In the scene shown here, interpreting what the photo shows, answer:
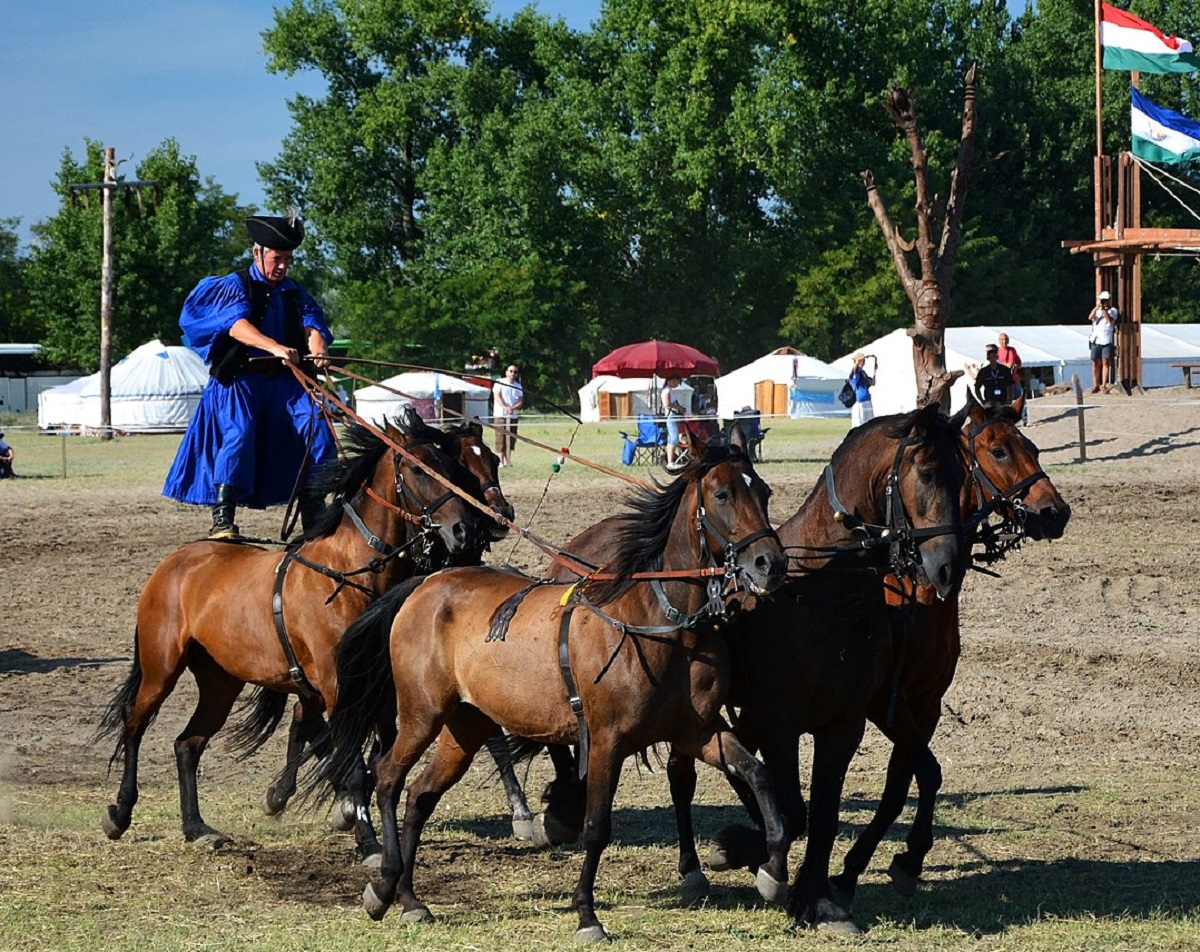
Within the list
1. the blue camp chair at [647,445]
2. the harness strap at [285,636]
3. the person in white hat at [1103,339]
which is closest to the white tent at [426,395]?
the blue camp chair at [647,445]

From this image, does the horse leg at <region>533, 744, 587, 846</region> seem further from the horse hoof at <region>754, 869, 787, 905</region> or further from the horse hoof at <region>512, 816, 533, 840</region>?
the horse hoof at <region>754, 869, 787, 905</region>

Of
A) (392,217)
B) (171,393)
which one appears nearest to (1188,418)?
(171,393)

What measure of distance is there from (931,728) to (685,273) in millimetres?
56886

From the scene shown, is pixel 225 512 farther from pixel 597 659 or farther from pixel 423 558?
pixel 597 659

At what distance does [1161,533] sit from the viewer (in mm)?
17422

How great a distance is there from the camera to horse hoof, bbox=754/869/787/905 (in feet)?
19.6

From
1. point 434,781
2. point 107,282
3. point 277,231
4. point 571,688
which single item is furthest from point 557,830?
point 107,282

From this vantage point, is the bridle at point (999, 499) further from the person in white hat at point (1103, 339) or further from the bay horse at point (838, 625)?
the person in white hat at point (1103, 339)

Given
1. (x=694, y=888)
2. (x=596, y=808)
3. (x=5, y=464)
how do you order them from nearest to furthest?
1. (x=596, y=808)
2. (x=694, y=888)
3. (x=5, y=464)

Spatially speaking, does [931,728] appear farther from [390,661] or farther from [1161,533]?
[1161,533]

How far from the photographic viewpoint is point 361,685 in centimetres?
711

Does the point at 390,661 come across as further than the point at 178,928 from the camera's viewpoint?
Yes

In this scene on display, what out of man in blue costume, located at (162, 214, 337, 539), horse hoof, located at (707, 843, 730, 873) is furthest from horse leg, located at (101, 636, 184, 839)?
horse hoof, located at (707, 843, 730, 873)

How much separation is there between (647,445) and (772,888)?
20427 mm
